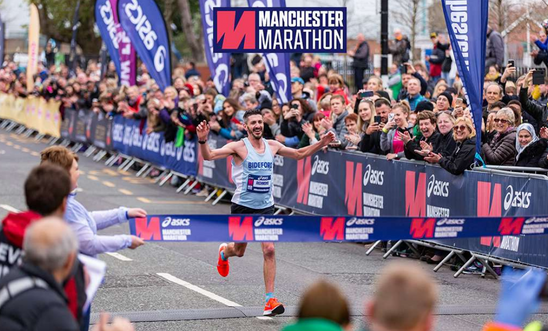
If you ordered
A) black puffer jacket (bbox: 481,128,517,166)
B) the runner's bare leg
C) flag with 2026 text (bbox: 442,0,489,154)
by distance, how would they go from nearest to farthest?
the runner's bare leg → black puffer jacket (bbox: 481,128,517,166) → flag with 2026 text (bbox: 442,0,489,154)

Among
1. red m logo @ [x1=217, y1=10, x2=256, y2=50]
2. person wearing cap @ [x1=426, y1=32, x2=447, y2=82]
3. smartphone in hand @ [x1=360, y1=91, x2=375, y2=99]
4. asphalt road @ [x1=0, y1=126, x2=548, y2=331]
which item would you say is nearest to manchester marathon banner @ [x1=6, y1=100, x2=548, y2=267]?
asphalt road @ [x1=0, y1=126, x2=548, y2=331]

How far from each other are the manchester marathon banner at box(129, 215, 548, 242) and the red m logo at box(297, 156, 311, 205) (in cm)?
753

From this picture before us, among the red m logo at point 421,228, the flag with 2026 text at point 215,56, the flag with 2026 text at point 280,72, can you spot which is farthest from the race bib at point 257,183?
the flag with 2026 text at point 215,56

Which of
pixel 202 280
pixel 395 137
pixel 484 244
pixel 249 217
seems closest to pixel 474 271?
pixel 484 244

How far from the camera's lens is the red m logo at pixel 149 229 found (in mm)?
8516

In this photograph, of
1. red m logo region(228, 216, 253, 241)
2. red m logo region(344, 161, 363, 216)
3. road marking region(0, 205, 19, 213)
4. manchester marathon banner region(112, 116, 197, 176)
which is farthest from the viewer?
manchester marathon banner region(112, 116, 197, 176)

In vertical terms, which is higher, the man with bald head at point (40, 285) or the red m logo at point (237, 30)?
the red m logo at point (237, 30)

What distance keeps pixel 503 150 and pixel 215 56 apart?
9.31 meters

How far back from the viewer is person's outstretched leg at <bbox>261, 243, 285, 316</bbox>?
33.1ft

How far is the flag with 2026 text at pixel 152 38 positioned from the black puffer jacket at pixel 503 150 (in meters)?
11.5

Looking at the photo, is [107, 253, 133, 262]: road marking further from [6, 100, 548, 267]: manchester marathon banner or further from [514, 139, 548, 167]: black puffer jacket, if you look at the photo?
[514, 139, 548, 167]: black puffer jacket

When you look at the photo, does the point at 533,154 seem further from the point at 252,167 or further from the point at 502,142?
the point at 252,167

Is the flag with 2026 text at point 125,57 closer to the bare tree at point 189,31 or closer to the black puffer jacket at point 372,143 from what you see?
the black puffer jacket at point 372,143

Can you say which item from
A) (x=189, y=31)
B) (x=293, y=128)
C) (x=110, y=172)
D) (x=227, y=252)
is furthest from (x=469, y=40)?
(x=189, y=31)
